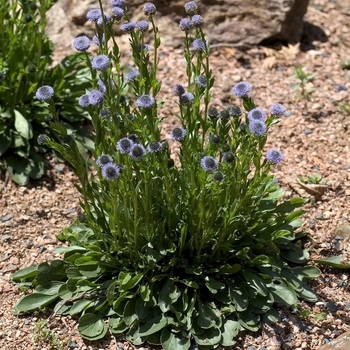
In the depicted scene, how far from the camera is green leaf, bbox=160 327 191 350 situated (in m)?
3.99

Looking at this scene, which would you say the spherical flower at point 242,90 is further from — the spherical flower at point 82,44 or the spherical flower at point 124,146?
the spherical flower at point 82,44

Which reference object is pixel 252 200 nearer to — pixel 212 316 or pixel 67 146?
pixel 212 316

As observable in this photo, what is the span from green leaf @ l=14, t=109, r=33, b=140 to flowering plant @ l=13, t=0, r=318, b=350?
53.5 inches

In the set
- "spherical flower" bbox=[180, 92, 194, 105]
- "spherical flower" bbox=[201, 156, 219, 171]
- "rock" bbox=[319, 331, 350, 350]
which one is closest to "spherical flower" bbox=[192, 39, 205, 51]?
"spherical flower" bbox=[180, 92, 194, 105]

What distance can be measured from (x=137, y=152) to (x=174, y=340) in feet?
4.07

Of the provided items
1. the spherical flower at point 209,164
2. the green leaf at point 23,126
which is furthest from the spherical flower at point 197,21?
the green leaf at point 23,126

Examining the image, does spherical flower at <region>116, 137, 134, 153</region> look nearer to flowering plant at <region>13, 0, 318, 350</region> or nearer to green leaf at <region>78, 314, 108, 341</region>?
flowering plant at <region>13, 0, 318, 350</region>

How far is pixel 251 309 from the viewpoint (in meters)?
4.20

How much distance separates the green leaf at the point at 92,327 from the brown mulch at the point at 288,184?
0.08 metres

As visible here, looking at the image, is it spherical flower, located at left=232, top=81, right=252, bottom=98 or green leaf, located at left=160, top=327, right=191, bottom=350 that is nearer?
spherical flower, located at left=232, top=81, right=252, bottom=98

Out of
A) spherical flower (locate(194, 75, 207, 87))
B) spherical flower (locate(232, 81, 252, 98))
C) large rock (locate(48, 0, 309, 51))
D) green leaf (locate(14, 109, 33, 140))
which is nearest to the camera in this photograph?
spherical flower (locate(232, 81, 252, 98))

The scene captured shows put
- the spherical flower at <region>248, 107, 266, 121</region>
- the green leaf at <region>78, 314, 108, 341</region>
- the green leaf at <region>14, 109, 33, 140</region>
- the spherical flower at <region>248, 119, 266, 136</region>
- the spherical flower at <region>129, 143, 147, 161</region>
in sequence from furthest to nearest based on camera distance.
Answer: the green leaf at <region>14, 109, 33, 140</region>
the green leaf at <region>78, 314, 108, 341</region>
the spherical flower at <region>248, 107, 266, 121</region>
the spherical flower at <region>248, 119, 266, 136</region>
the spherical flower at <region>129, 143, 147, 161</region>

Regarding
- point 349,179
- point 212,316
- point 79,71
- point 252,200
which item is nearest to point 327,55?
point 349,179

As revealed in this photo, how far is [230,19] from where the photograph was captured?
694cm
